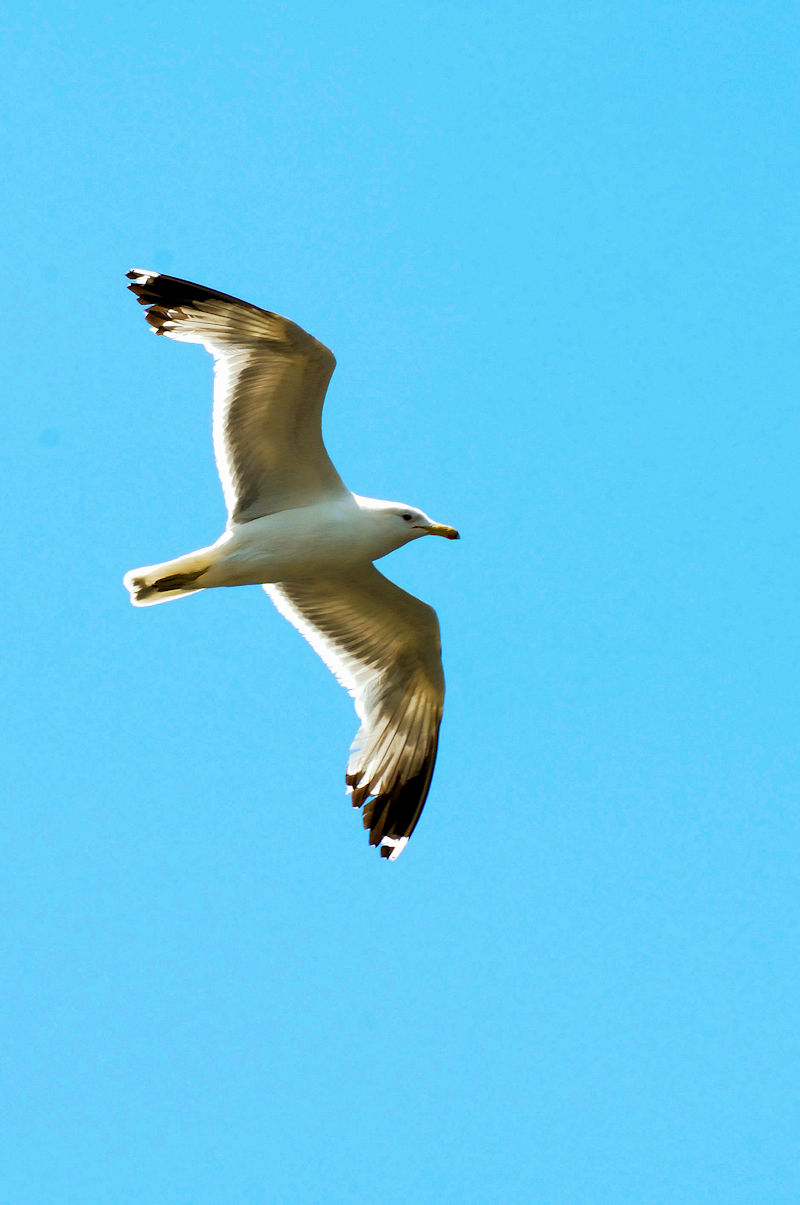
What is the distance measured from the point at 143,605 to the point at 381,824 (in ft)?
6.79

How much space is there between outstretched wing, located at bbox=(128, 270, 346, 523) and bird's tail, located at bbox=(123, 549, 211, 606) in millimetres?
489

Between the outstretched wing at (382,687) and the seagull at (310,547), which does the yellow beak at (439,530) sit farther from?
the outstretched wing at (382,687)

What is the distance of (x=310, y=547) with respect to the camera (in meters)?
8.97

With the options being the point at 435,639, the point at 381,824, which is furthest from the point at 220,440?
the point at 381,824

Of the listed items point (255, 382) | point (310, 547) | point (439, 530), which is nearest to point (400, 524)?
point (439, 530)

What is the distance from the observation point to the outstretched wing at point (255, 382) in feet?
28.0

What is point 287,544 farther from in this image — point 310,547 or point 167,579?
point 167,579

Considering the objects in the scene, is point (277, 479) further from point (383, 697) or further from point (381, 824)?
point (381, 824)

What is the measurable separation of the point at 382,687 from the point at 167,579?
1700mm

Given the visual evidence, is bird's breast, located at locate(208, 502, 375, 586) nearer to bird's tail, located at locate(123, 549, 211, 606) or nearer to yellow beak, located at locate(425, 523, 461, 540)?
bird's tail, located at locate(123, 549, 211, 606)

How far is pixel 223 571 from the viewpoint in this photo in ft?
29.3

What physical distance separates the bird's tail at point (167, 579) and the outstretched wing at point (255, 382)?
49 cm

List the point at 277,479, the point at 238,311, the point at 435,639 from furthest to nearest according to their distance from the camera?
the point at 435,639 < the point at 277,479 < the point at 238,311

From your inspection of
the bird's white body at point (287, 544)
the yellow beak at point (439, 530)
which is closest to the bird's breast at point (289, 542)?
the bird's white body at point (287, 544)
